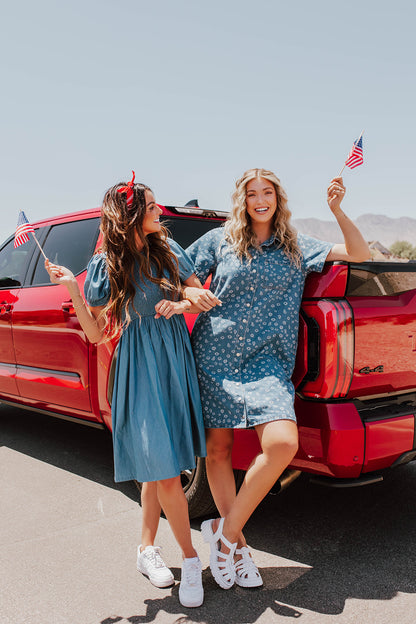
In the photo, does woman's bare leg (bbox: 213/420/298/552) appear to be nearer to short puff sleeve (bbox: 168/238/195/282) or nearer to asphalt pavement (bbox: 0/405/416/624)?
asphalt pavement (bbox: 0/405/416/624)

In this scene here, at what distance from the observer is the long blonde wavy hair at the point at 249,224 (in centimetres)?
263

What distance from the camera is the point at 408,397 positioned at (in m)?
2.77

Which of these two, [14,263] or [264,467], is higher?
[14,263]

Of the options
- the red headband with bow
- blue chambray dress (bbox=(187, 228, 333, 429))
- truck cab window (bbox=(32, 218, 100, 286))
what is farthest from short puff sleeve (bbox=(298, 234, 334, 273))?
truck cab window (bbox=(32, 218, 100, 286))

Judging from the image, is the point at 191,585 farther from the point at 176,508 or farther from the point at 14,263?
the point at 14,263

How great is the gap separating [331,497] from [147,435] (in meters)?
1.70

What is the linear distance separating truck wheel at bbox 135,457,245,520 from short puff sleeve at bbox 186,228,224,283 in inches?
36.9

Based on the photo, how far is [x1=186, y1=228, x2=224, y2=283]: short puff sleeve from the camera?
2.72 metres

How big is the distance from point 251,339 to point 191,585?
1088 mm

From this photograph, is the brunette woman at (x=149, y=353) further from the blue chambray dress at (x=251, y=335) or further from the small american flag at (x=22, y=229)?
the small american flag at (x=22, y=229)

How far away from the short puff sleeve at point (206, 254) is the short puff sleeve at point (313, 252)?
40 centimetres

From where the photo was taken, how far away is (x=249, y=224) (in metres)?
2.73

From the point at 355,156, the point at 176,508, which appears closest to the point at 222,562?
the point at 176,508

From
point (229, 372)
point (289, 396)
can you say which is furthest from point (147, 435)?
point (289, 396)
